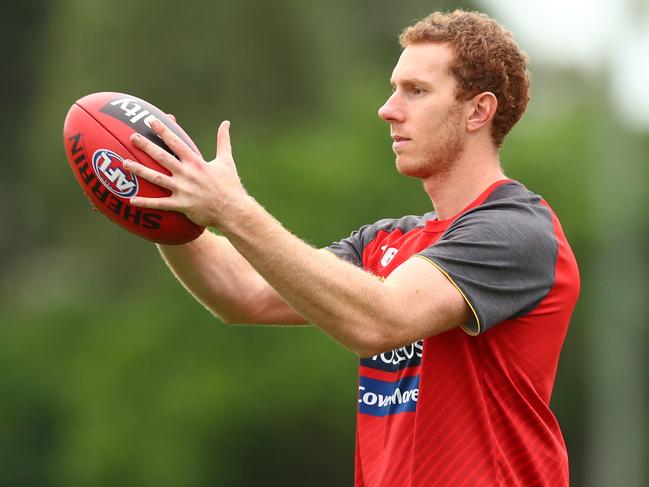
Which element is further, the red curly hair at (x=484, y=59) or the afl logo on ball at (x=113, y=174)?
the red curly hair at (x=484, y=59)

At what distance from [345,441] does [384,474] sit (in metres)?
15.7

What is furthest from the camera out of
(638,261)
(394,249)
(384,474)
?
(638,261)

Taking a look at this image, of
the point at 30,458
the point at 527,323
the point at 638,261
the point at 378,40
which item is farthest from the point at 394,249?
the point at 378,40

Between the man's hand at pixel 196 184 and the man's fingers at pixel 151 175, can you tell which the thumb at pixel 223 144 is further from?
the man's fingers at pixel 151 175

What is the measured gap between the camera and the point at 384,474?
502 centimetres

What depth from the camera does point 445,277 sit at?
4.64m

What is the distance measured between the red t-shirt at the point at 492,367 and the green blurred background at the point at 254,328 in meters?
13.6

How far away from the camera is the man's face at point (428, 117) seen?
5109mm

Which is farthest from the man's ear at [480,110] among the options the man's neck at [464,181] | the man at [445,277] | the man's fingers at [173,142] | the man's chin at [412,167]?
the man's fingers at [173,142]

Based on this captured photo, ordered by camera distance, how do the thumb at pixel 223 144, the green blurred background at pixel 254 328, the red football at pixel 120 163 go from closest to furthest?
the thumb at pixel 223 144, the red football at pixel 120 163, the green blurred background at pixel 254 328

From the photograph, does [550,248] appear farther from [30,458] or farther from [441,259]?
[30,458]

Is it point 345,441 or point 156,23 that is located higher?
point 156,23

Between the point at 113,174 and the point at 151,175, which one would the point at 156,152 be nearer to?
the point at 151,175

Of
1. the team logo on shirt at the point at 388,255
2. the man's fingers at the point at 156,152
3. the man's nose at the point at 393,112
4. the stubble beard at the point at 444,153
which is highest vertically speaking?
the man's nose at the point at 393,112
